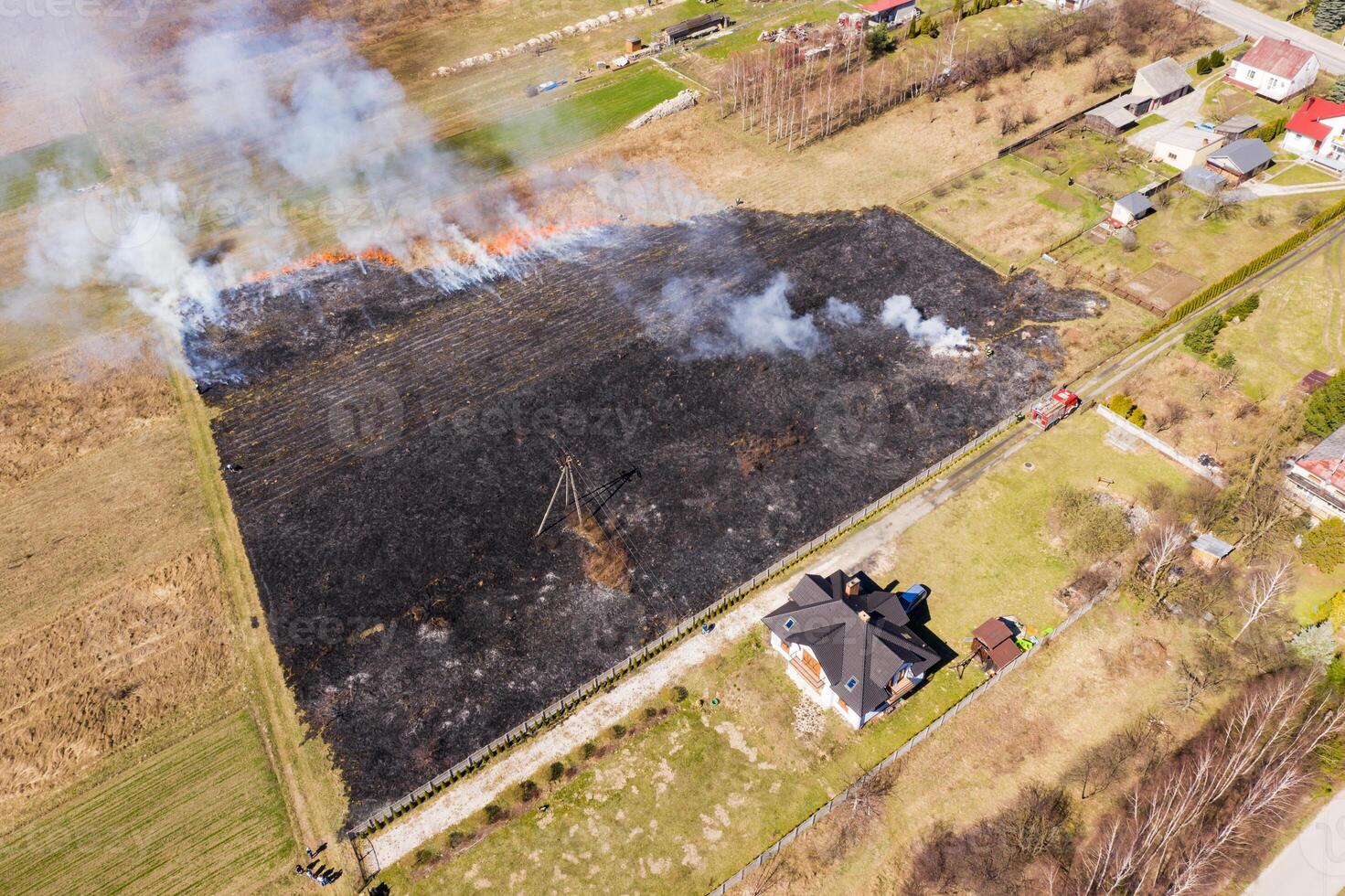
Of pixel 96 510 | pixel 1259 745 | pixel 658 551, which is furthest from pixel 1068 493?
pixel 96 510

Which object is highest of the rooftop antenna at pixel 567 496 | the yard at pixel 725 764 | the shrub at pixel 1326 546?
the rooftop antenna at pixel 567 496

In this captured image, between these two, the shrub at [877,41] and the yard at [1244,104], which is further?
the shrub at [877,41]

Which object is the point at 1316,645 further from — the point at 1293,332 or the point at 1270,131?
the point at 1270,131

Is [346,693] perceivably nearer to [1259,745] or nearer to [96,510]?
[96,510]

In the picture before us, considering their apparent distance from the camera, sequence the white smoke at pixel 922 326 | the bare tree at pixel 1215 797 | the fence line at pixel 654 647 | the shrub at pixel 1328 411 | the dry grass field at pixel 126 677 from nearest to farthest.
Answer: the bare tree at pixel 1215 797
the dry grass field at pixel 126 677
the fence line at pixel 654 647
the shrub at pixel 1328 411
the white smoke at pixel 922 326

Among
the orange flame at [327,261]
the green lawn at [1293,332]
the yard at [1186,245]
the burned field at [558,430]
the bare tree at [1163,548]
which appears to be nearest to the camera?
the bare tree at [1163,548]

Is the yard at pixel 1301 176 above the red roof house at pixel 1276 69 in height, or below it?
below

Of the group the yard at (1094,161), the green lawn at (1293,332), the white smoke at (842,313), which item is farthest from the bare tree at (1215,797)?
the yard at (1094,161)

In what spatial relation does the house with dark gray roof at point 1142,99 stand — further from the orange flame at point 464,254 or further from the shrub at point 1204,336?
the orange flame at point 464,254
